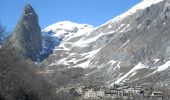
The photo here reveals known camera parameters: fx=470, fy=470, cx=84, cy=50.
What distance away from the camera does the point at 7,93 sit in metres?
70.2

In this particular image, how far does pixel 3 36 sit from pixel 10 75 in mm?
7811

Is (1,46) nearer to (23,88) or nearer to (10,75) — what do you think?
(10,75)

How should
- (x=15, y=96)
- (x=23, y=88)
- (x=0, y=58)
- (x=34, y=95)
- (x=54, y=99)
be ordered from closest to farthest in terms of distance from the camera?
(x=0, y=58)
(x=15, y=96)
(x=23, y=88)
(x=34, y=95)
(x=54, y=99)

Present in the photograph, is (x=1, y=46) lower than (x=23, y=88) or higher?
higher

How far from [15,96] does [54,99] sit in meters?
39.3

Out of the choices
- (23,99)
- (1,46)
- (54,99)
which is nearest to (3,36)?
(1,46)

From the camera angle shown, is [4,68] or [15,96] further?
[15,96]

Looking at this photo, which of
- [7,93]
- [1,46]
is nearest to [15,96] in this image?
[7,93]

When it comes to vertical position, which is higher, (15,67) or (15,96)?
(15,67)

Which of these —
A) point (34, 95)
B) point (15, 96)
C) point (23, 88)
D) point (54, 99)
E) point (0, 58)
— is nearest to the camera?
point (0, 58)

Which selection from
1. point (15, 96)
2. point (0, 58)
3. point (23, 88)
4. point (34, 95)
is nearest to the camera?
point (0, 58)

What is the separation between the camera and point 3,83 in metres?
71.1

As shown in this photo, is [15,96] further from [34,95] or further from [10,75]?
[34,95]

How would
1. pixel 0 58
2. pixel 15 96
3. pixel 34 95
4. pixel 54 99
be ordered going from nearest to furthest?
pixel 0 58
pixel 15 96
pixel 34 95
pixel 54 99
